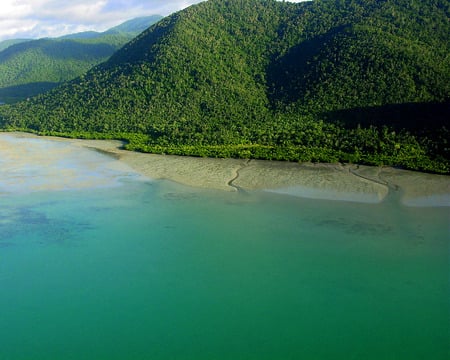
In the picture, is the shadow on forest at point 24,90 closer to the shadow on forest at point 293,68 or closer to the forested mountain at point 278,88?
the forested mountain at point 278,88

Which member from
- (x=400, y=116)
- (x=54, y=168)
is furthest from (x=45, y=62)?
(x=400, y=116)

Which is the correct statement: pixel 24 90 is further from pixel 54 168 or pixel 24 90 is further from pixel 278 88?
pixel 54 168

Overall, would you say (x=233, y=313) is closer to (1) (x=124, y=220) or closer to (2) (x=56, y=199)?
(1) (x=124, y=220)

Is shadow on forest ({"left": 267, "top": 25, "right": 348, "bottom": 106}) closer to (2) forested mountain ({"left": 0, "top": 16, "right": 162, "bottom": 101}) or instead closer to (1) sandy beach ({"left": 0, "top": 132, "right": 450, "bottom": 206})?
(1) sandy beach ({"left": 0, "top": 132, "right": 450, "bottom": 206})

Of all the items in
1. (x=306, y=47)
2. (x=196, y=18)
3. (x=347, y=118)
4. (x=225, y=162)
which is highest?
(x=196, y=18)

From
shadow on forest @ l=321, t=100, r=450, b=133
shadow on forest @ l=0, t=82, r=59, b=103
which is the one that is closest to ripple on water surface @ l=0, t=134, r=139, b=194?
shadow on forest @ l=321, t=100, r=450, b=133

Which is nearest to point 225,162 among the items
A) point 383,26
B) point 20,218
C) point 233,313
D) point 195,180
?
point 195,180
